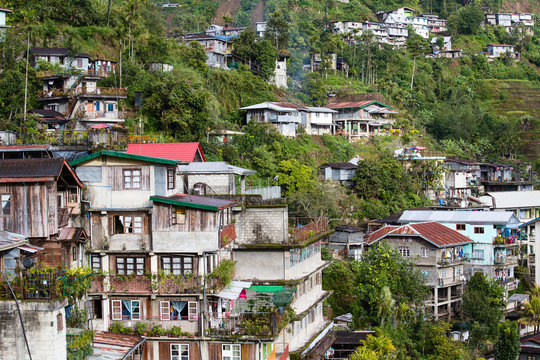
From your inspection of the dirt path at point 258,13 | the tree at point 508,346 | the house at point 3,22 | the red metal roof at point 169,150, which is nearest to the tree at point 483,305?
the tree at point 508,346

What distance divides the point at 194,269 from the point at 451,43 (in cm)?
10945

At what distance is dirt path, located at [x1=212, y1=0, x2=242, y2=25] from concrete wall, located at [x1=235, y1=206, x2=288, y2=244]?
9206 cm

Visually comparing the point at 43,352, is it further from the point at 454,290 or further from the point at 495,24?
the point at 495,24

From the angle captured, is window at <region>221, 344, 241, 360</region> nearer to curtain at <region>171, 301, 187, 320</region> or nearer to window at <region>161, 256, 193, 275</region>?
curtain at <region>171, 301, 187, 320</region>

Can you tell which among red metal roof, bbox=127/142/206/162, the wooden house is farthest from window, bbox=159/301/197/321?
red metal roof, bbox=127/142/206/162

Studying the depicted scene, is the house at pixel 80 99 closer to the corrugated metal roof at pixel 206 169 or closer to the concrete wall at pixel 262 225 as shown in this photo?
the corrugated metal roof at pixel 206 169

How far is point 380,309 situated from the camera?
42.4 m

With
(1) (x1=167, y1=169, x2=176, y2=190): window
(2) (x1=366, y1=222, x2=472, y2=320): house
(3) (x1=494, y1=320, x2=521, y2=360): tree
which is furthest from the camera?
(2) (x1=366, y1=222, x2=472, y2=320): house

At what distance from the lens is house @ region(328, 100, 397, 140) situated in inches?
3231

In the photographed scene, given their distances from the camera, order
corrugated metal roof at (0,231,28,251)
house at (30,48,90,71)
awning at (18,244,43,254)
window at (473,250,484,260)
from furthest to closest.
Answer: window at (473,250,484,260)
house at (30,48,90,71)
awning at (18,244,43,254)
corrugated metal roof at (0,231,28,251)

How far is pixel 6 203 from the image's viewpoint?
2381 cm

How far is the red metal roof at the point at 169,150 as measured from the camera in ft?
110

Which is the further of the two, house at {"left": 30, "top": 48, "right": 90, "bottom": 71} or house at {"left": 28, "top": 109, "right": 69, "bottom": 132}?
house at {"left": 30, "top": 48, "right": 90, "bottom": 71}

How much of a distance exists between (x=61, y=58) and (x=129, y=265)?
109 ft
